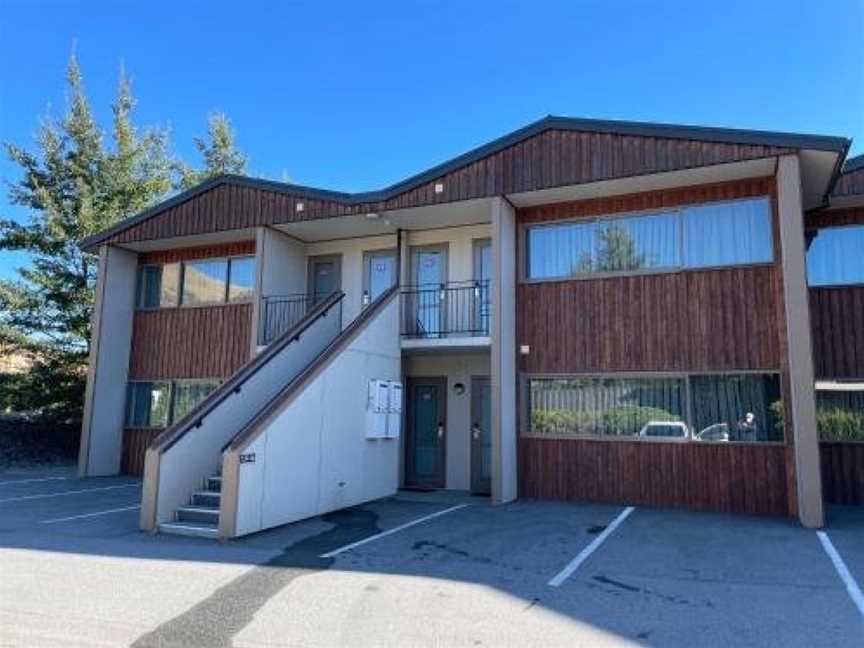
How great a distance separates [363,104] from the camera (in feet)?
77.4

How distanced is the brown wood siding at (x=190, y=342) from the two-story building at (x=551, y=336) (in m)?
0.19

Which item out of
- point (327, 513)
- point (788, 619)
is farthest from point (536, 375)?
point (788, 619)

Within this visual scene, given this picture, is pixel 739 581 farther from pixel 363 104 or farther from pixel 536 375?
pixel 363 104

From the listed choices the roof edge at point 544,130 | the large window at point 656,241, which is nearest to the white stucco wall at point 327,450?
the roof edge at point 544,130

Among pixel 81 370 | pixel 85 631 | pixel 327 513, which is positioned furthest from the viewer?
pixel 81 370

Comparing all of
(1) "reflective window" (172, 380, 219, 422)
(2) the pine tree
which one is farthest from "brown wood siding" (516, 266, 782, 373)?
(2) the pine tree

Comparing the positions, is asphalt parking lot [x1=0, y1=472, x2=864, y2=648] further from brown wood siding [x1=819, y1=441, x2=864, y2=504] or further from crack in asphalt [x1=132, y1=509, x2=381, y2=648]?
brown wood siding [x1=819, y1=441, x2=864, y2=504]

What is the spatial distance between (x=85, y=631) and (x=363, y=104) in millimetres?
21051

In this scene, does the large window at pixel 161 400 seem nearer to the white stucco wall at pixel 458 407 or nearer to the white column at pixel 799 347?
the white stucco wall at pixel 458 407

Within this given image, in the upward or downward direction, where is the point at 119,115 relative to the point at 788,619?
upward

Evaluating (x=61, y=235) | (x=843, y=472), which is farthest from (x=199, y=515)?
(x=61, y=235)

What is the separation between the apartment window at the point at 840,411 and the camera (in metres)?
11.6

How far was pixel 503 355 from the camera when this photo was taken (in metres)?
11.5

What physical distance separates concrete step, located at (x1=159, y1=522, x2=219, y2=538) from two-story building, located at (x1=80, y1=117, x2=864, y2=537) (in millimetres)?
54
